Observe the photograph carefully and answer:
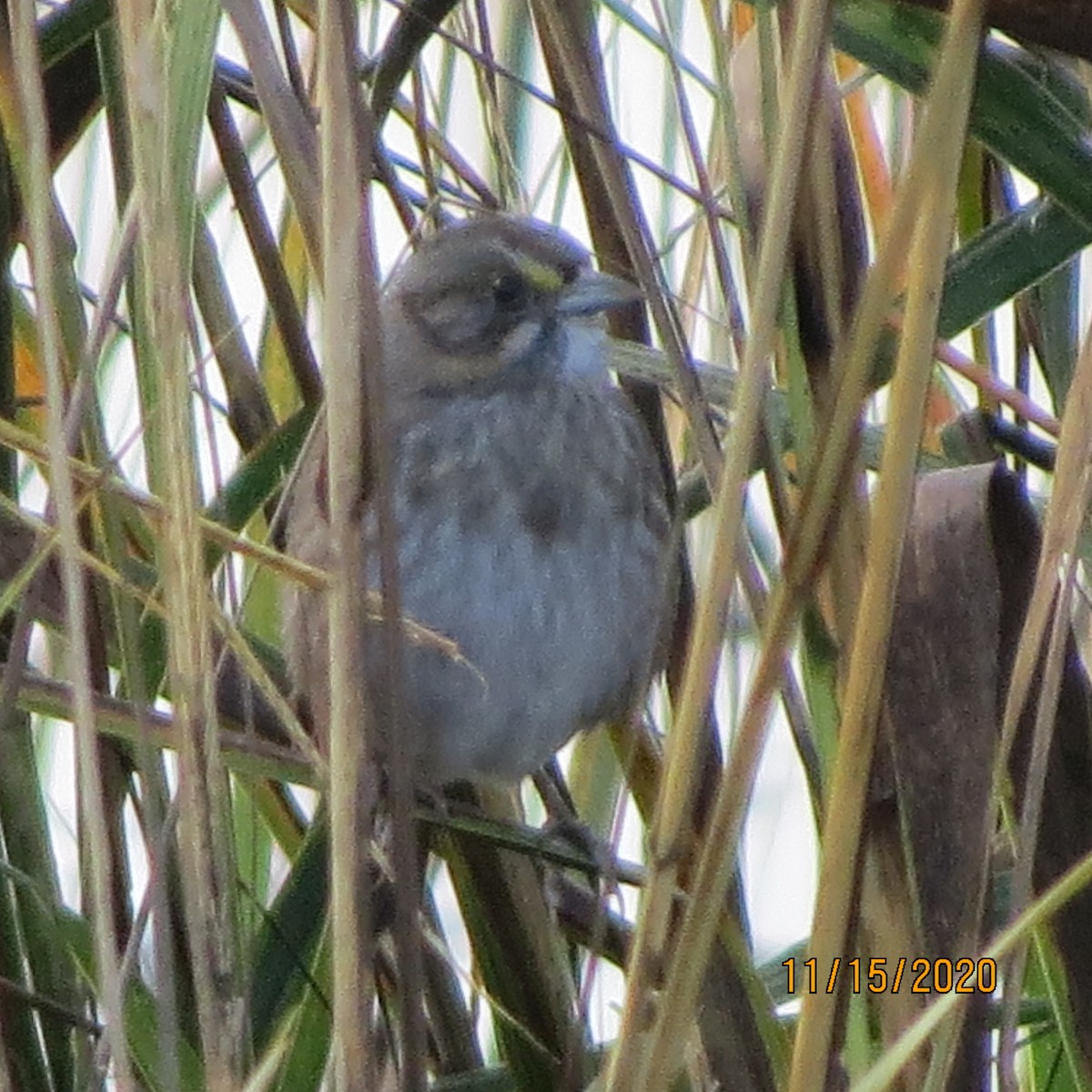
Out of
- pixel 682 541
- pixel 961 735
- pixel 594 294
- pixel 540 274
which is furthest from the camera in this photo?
pixel 540 274

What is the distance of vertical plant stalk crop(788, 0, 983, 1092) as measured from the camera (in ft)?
2.86

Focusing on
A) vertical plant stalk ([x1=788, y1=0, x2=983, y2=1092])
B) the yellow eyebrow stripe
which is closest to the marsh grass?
vertical plant stalk ([x1=788, y1=0, x2=983, y2=1092])

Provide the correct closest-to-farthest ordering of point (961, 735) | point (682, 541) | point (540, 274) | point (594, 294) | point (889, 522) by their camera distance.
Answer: point (889, 522) → point (961, 735) → point (682, 541) → point (594, 294) → point (540, 274)

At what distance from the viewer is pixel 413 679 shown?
1.93 metres

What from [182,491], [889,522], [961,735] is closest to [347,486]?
[182,491]

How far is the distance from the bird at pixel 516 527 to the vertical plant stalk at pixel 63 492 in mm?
749

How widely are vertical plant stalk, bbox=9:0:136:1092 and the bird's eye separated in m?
0.98

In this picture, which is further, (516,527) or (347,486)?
(516,527)

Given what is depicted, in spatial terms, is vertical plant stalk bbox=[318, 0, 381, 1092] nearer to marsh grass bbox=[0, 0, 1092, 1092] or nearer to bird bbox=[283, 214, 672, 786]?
marsh grass bbox=[0, 0, 1092, 1092]

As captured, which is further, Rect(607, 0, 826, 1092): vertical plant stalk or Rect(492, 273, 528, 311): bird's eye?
Rect(492, 273, 528, 311): bird's eye

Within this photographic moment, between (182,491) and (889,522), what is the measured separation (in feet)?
1.09

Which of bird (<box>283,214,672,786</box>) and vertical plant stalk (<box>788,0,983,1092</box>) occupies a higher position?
bird (<box>283,214,672,786</box>)

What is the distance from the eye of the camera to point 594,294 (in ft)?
5.92

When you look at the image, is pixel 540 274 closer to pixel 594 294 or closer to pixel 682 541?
pixel 594 294
